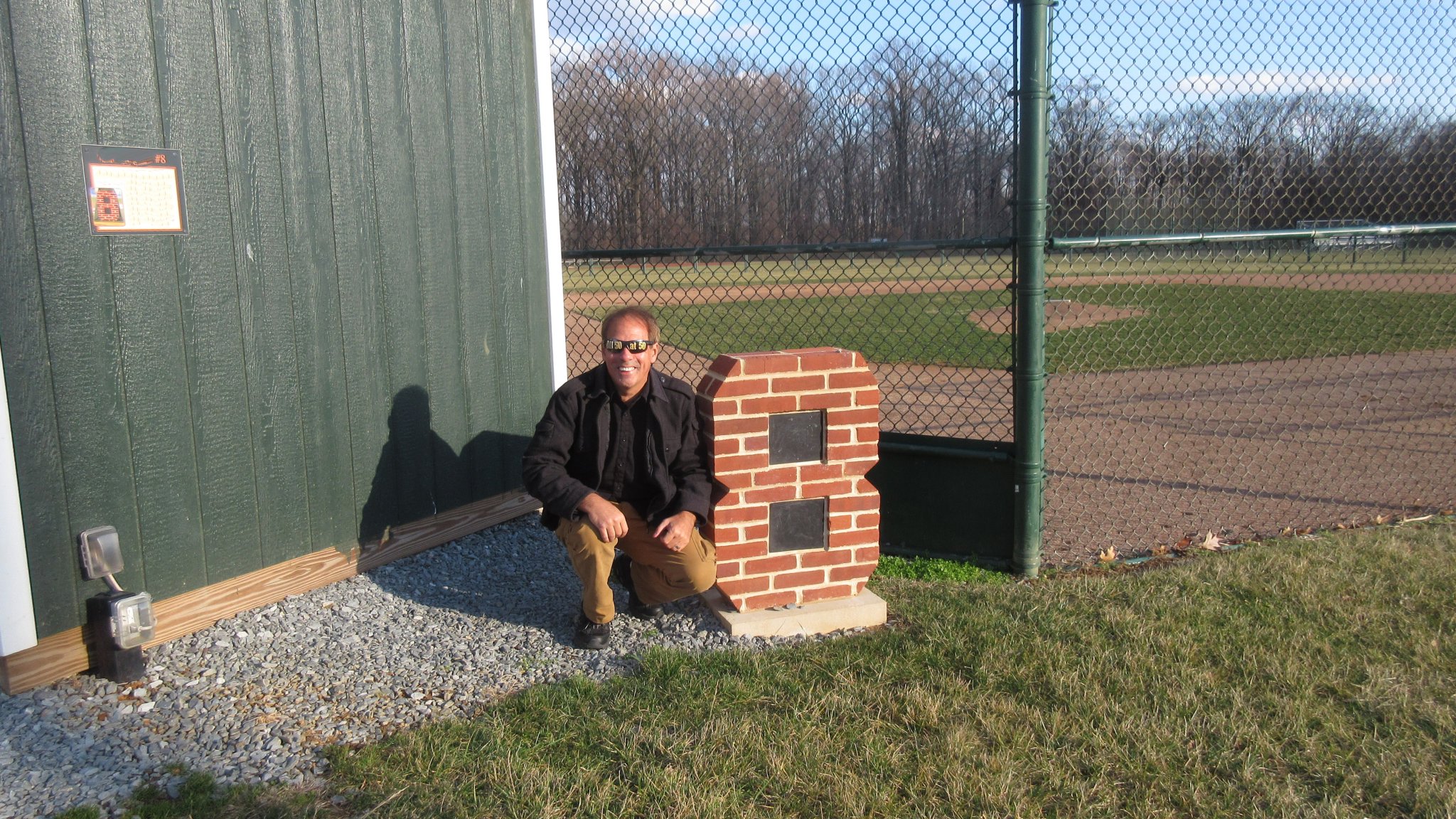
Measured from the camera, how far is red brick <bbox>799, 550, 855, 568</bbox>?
421 cm

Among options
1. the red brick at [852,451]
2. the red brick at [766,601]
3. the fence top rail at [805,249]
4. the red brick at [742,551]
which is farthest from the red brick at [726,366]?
the fence top rail at [805,249]

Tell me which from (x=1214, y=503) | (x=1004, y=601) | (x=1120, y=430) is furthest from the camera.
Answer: (x=1120, y=430)

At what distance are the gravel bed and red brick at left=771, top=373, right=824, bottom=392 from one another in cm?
97

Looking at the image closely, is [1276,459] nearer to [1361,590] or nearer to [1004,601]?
[1361,590]

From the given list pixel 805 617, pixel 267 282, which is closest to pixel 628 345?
pixel 805 617

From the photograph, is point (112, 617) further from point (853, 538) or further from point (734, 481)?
point (853, 538)

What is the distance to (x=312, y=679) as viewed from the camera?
11.9 ft

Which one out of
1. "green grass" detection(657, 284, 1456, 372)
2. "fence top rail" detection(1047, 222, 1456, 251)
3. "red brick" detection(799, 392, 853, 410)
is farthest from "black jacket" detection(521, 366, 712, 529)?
"green grass" detection(657, 284, 1456, 372)

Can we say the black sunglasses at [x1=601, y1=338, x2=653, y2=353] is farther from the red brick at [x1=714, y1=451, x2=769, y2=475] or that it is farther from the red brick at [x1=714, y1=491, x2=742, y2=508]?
the red brick at [x1=714, y1=491, x2=742, y2=508]

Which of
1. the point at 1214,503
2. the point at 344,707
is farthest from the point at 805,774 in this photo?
the point at 1214,503

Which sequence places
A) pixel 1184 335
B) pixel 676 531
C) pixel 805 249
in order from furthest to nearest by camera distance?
pixel 1184 335, pixel 805 249, pixel 676 531

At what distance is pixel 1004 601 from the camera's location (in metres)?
4.39

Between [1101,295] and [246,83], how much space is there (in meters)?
14.0

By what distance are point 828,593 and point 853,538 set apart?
0.24 meters
